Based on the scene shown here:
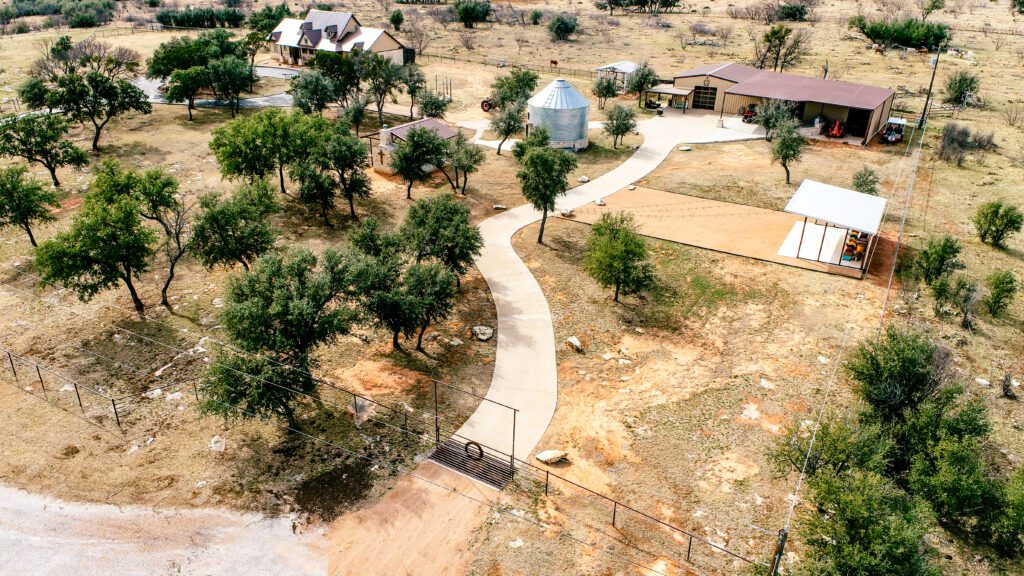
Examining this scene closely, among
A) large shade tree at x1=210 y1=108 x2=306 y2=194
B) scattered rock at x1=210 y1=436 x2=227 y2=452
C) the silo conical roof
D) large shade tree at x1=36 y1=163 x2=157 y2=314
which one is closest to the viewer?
scattered rock at x1=210 y1=436 x2=227 y2=452

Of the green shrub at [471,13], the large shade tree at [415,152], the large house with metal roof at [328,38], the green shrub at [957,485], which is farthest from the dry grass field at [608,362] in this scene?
the green shrub at [471,13]

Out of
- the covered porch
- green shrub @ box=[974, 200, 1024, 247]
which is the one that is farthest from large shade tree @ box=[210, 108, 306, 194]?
green shrub @ box=[974, 200, 1024, 247]

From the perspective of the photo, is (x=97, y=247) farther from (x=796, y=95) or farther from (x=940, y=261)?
(x=796, y=95)

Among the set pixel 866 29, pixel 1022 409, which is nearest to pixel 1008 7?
pixel 866 29

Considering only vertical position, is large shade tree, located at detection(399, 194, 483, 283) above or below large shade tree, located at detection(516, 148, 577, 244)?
below

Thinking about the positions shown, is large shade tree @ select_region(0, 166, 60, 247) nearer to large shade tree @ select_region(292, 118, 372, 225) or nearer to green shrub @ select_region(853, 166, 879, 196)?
large shade tree @ select_region(292, 118, 372, 225)

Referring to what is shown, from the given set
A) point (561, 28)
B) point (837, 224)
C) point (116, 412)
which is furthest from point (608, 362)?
point (561, 28)

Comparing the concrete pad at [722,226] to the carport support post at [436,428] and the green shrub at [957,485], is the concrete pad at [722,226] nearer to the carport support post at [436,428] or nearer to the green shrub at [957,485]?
the green shrub at [957,485]
